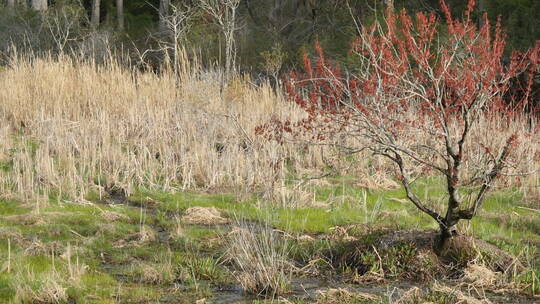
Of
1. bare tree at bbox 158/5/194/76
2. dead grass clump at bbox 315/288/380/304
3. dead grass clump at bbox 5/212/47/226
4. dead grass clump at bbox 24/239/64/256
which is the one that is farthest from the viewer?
bare tree at bbox 158/5/194/76

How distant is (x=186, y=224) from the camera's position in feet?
28.0

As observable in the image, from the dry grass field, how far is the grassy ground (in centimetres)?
2

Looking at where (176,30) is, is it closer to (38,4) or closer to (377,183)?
(377,183)

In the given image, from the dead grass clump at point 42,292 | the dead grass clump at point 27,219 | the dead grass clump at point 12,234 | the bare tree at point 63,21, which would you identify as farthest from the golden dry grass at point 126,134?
the bare tree at point 63,21

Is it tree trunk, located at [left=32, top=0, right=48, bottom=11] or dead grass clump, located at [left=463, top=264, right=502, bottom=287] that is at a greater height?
tree trunk, located at [left=32, top=0, right=48, bottom=11]

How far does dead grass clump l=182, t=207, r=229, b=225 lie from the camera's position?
859 cm

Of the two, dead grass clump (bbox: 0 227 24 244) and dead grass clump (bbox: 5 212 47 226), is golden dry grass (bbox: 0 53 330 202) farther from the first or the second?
dead grass clump (bbox: 0 227 24 244)

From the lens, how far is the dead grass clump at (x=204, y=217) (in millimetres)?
8594

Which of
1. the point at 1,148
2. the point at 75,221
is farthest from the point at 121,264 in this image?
the point at 1,148

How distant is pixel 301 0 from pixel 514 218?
18.0m

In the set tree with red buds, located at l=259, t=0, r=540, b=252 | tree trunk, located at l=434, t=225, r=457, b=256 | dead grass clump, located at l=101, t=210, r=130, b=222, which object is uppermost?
tree with red buds, located at l=259, t=0, r=540, b=252

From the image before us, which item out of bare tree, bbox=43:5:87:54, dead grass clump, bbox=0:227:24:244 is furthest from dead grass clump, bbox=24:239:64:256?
bare tree, bbox=43:5:87:54

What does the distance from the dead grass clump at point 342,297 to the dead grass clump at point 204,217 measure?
2.67m

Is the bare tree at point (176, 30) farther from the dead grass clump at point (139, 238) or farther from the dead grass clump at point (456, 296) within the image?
the dead grass clump at point (456, 296)
